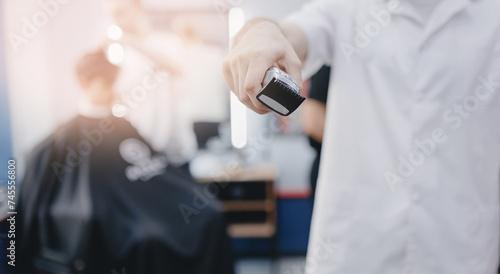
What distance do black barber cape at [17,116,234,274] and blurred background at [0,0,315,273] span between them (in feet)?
0.35

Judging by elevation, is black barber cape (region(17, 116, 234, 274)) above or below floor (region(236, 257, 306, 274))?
above

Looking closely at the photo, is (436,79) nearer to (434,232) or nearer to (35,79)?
(434,232)

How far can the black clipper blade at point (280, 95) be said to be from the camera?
39cm

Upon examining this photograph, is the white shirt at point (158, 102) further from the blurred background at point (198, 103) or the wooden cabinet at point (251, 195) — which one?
the wooden cabinet at point (251, 195)

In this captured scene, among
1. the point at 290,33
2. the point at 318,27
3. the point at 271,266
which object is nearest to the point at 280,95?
the point at 290,33

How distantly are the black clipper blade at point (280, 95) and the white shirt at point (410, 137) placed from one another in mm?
404

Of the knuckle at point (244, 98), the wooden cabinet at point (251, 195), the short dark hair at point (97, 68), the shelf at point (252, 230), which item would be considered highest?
the knuckle at point (244, 98)

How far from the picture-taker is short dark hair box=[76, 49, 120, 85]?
1799mm

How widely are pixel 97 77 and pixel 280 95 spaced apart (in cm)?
163

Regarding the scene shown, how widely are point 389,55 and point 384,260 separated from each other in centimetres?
43

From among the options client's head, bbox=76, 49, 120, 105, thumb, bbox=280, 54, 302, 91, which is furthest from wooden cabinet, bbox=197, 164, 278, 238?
thumb, bbox=280, 54, 302, 91

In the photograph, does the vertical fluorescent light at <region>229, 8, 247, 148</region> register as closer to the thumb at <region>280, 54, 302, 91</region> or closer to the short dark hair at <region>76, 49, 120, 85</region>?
the short dark hair at <region>76, 49, 120, 85</region>

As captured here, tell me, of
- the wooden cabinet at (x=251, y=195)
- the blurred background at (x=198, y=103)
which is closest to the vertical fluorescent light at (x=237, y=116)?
the blurred background at (x=198, y=103)

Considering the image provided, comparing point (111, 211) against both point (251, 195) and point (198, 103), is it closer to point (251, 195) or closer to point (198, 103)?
point (198, 103)
